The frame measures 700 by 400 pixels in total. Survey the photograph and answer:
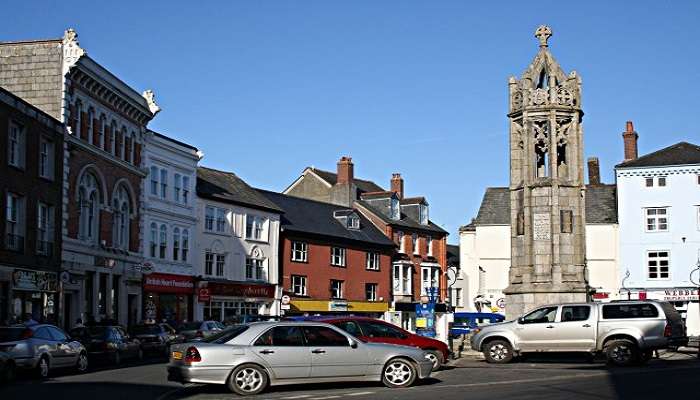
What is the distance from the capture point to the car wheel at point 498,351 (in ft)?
88.1

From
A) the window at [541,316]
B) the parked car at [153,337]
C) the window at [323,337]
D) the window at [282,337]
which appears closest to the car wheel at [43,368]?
the window at [282,337]

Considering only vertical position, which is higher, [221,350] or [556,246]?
[556,246]

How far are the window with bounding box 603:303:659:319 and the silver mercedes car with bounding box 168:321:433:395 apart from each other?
8.11 metres

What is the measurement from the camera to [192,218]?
54906mm

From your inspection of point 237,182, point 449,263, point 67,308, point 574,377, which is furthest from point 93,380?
point 449,263

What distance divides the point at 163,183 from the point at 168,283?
5.40 metres

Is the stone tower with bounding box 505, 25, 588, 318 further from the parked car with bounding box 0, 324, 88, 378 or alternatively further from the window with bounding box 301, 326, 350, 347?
the parked car with bounding box 0, 324, 88, 378

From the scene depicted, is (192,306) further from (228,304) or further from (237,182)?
(237,182)

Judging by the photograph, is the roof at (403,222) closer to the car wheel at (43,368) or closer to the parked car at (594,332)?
the parked car at (594,332)

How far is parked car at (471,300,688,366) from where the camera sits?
82.5 feet

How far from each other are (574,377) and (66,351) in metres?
12.8

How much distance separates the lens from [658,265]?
59969mm

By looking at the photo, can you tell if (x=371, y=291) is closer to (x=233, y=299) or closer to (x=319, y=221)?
(x=319, y=221)

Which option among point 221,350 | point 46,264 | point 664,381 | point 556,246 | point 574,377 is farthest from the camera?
point 46,264
